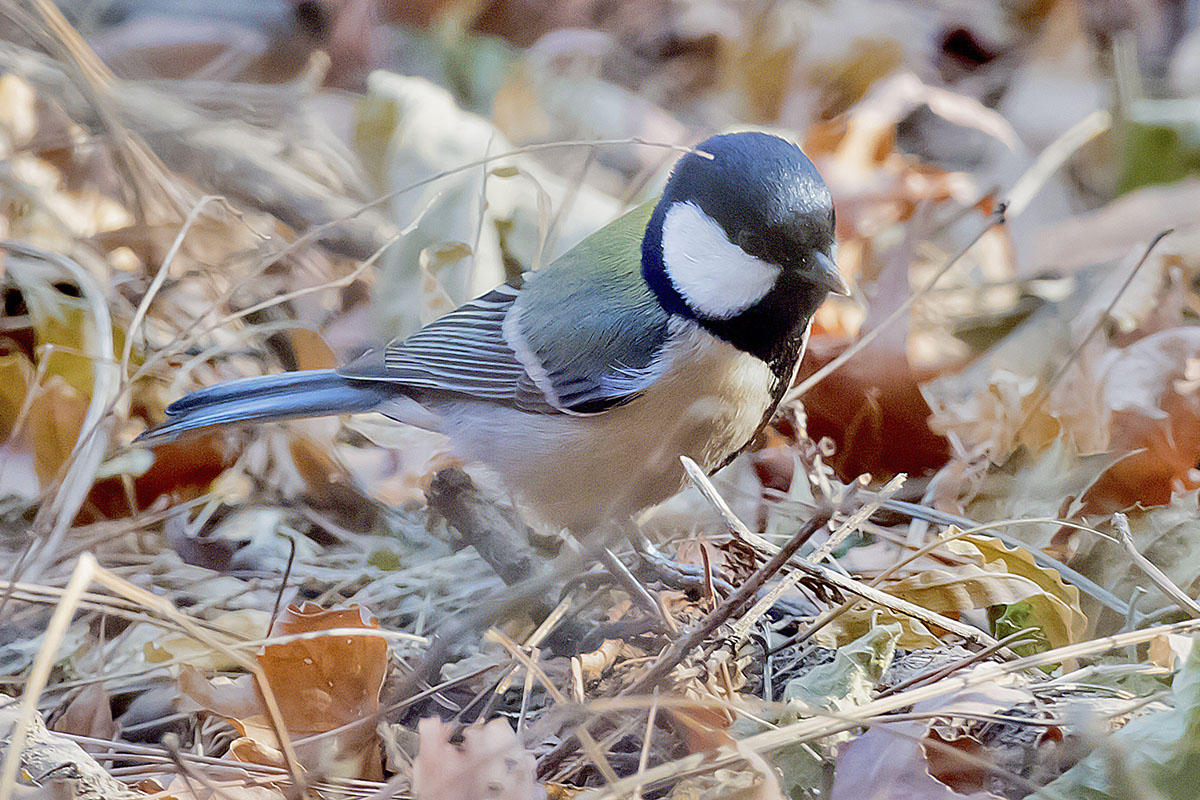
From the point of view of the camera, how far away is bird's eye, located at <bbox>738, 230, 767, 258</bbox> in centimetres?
131

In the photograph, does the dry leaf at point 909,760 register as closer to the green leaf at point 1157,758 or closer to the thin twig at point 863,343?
the green leaf at point 1157,758

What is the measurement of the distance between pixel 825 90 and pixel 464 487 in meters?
1.87

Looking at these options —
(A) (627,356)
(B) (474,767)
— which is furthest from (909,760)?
(A) (627,356)

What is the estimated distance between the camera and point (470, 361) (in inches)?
64.4

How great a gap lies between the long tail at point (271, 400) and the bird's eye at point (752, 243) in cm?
66

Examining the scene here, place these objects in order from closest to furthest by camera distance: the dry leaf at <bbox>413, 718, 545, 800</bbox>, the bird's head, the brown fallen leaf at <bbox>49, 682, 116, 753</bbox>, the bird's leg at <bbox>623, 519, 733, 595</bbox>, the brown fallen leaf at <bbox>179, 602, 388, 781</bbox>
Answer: the dry leaf at <bbox>413, 718, 545, 800</bbox> < the brown fallen leaf at <bbox>179, 602, 388, 781</bbox> < the brown fallen leaf at <bbox>49, 682, 116, 753</bbox> < the bird's head < the bird's leg at <bbox>623, 519, 733, 595</bbox>

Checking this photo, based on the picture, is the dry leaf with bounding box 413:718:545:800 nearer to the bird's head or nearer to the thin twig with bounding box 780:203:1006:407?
the bird's head

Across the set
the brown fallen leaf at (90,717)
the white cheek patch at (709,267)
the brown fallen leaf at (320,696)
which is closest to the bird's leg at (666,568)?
the white cheek patch at (709,267)

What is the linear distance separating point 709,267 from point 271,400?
726 millimetres

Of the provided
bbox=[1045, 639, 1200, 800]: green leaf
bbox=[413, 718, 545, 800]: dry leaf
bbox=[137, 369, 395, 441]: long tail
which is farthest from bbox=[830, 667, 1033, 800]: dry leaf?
bbox=[137, 369, 395, 441]: long tail

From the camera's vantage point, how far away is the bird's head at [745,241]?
127 cm

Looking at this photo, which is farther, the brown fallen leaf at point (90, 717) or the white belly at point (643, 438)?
the white belly at point (643, 438)

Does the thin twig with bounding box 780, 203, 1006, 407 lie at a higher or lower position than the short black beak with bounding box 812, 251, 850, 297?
lower

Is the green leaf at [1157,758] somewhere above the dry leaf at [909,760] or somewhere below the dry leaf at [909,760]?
above
